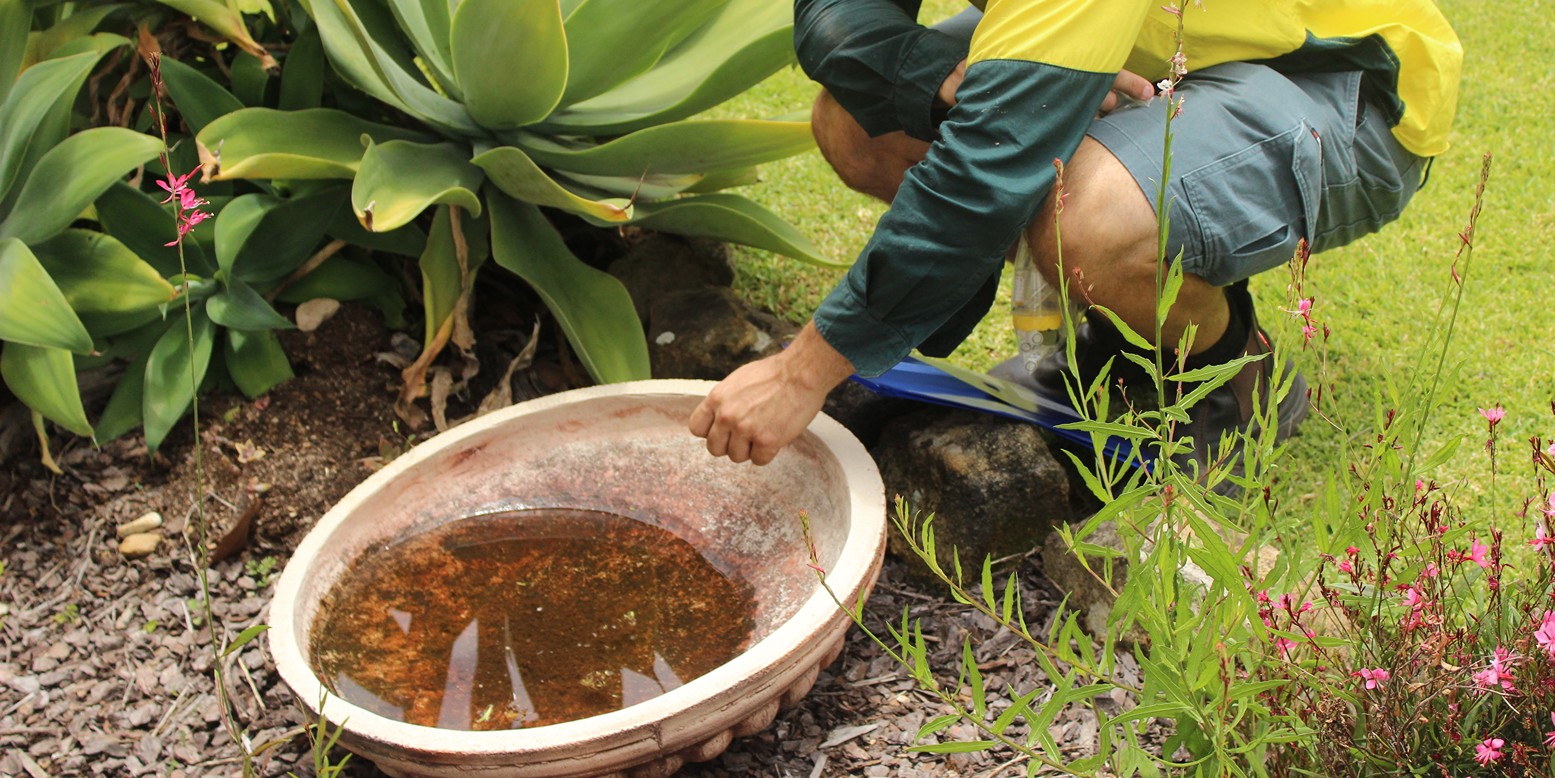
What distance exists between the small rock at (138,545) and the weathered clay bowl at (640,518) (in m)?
0.48

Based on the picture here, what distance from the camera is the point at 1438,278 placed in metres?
2.60

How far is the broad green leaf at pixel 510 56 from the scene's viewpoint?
6.63ft

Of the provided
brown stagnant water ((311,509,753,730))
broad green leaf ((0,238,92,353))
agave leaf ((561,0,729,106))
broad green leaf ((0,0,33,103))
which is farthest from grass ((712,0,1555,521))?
broad green leaf ((0,0,33,103))

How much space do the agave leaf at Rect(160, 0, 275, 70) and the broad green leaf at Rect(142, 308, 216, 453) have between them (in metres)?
0.48

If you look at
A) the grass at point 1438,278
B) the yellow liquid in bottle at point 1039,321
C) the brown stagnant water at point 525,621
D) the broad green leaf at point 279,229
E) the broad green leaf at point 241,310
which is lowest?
the grass at point 1438,278

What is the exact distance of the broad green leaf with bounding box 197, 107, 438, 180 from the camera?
6.75 feet

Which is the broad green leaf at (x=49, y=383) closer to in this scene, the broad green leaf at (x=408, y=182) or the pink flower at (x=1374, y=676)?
the broad green leaf at (x=408, y=182)

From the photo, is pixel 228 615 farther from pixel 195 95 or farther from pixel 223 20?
pixel 223 20

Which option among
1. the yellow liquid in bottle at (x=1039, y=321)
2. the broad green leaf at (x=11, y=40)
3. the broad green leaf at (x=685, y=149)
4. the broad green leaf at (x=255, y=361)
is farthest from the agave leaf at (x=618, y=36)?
the broad green leaf at (x=11, y=40)

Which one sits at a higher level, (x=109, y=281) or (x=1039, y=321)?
(x=109, y=281)

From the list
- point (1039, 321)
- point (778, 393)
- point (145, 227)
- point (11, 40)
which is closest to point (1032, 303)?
point (1039, 321)

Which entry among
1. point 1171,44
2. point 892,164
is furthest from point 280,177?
point 1171,44

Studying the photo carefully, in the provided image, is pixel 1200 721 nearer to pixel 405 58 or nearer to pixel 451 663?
pixel 451 663

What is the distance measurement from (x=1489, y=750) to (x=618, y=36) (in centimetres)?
169
